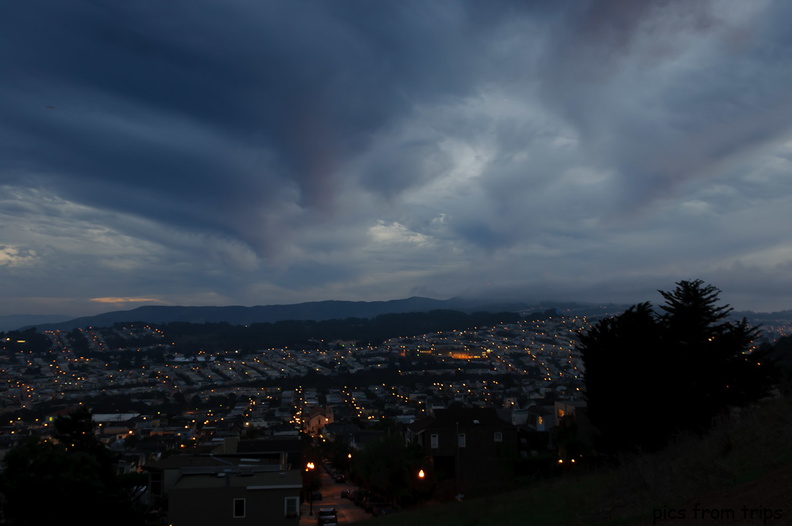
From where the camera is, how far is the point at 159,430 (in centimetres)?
6231

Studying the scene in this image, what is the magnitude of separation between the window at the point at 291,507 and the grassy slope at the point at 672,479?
7.21 m

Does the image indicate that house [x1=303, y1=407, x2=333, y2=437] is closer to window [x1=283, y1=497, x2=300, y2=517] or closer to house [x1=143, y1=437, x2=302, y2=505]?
house [x1=143, y1=437, x2=302, y2=505]

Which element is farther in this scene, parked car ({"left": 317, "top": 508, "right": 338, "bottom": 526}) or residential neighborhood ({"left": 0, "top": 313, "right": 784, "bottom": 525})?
residential neighborhood ({"left": 0, "top": 313, "right": 784, "bottom": 525})

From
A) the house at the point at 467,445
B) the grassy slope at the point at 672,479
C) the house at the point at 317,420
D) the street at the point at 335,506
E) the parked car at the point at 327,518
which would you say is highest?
the grassy slope at the point at 672,479

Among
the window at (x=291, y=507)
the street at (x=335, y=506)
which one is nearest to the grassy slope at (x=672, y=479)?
the window at (x=291, y=507)

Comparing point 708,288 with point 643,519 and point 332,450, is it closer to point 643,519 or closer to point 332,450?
point 643,519

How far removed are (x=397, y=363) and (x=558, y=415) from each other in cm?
9962

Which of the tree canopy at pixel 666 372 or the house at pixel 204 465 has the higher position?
the tree canopy at pixel 666 372

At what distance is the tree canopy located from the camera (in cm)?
1923

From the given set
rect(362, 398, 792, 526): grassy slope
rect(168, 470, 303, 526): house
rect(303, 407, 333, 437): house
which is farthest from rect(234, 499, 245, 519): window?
rect(303, 407, 333, 437): house

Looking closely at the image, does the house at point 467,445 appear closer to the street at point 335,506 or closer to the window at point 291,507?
the street at point 335,506

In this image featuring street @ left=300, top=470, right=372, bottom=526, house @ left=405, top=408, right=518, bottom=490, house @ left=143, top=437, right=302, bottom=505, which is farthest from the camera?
house @ left=405, top=408, right=518, bottom=490

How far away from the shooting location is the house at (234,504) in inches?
761

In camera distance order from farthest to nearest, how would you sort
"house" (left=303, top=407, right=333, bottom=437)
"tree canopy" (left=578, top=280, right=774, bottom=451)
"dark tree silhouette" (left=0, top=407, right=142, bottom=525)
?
"house" (left=303, top=407, right=333, bottom=437), "tree canopy" (left=578, top=280, right=774, bottom=451), "dark tree silhouette" (left=0, top=407, right=142, bottom=525)
